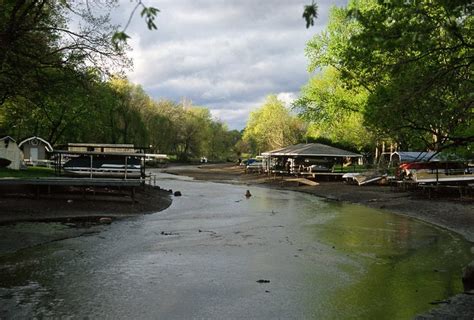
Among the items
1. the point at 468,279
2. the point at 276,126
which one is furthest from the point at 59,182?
the point at 276,126

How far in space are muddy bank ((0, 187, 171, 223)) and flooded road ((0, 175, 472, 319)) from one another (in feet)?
6.22

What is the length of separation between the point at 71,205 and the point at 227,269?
13500 millimetres

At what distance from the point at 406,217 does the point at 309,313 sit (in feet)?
54.3

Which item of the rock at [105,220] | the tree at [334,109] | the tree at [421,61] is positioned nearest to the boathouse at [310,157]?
the tree at [334,109]

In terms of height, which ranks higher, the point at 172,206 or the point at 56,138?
the point at 56,138

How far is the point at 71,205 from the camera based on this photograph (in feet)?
77.9

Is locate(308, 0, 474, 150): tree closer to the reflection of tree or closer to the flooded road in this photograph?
the reflection of tree

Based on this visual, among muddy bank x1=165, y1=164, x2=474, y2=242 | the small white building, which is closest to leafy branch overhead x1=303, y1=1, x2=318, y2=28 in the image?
muddy bank x1=165, y1=164, x2=474, y2=242

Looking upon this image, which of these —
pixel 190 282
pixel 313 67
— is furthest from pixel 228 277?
pixel 313 67

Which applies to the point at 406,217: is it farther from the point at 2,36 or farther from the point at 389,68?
the point at 2,36

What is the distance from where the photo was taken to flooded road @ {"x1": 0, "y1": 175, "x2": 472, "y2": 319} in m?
9.57

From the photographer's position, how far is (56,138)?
49281 mm

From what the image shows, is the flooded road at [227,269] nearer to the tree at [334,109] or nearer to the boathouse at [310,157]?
the tree at [334,109]

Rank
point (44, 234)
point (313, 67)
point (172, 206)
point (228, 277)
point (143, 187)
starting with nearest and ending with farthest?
point (228, 277)
point (44, 234)
point (172, 206)
point (143, 187)
point (313, 67)
